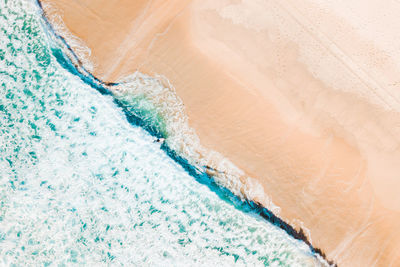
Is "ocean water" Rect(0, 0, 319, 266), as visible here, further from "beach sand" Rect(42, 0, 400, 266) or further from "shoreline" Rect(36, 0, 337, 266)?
"beach sand" Rect(42, 0, 400, 266)

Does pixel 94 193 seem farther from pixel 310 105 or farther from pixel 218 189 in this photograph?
pixel 310 105

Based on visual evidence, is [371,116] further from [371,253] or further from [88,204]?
[88,204]

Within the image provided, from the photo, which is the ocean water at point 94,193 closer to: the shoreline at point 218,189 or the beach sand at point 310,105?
the shoreline at point 218,189

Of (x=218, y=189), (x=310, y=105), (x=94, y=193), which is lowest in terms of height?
(x=94, y=193)

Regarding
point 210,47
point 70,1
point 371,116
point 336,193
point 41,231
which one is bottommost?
point 41,231

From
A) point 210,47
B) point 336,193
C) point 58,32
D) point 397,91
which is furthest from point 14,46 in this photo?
point 397,91

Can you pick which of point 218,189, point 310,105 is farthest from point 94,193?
point 310,105
